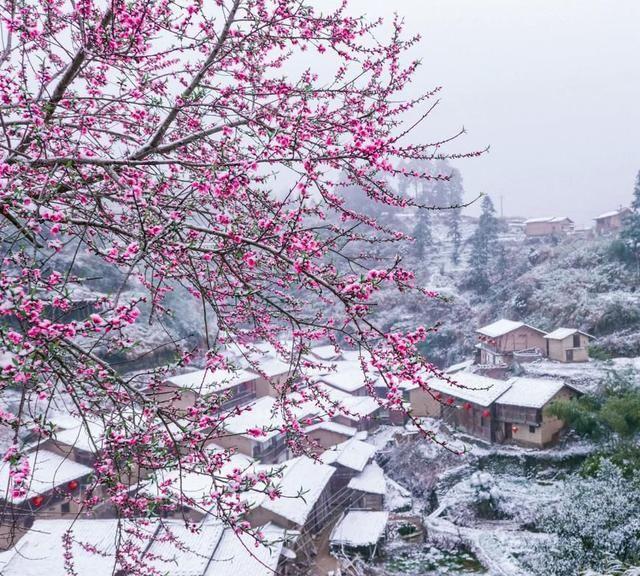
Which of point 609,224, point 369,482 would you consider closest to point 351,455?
point 369,482

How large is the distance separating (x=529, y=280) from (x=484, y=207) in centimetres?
1432

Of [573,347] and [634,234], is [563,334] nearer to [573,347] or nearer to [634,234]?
[573,347]

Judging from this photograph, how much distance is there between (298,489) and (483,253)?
38.9 meters

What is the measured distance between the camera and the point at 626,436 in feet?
63.7

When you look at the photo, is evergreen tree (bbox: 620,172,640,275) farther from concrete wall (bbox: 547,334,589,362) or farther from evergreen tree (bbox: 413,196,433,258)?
evergreen tree (bbox: 413,196,433,258)

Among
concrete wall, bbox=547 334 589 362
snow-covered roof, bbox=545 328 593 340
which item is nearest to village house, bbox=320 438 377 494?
snow-covered roof, bbox=545 328 593 340

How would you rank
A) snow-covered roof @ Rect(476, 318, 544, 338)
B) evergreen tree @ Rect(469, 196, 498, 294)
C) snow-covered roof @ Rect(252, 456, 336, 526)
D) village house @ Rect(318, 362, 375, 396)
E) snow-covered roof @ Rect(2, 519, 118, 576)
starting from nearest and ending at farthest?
snow-covered roof @ Rect(2, 519, 118, 576), snow-covered roof @ Rect(252, 456, 336, 526), snow-covered roof @ Rect(476, 318, 544, 338), village house @ Rect(318, 362, 375, 396), evergreen tree @ Rect(469, 196, 498, 294)

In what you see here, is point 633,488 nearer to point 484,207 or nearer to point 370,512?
point 370,512

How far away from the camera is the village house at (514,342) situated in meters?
32.2

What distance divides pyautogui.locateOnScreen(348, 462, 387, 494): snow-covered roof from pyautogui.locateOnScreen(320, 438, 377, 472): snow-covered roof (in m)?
0.38

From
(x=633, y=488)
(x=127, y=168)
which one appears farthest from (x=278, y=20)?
(x=633, y=488)

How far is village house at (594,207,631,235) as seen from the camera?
5167cm

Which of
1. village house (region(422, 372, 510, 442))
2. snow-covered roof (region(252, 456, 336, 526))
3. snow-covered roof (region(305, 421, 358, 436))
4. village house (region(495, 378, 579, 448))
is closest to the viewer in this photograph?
snow-covered roof (region(252, 456, 336, 526))

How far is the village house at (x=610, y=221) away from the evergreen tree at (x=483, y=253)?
44.8ft
